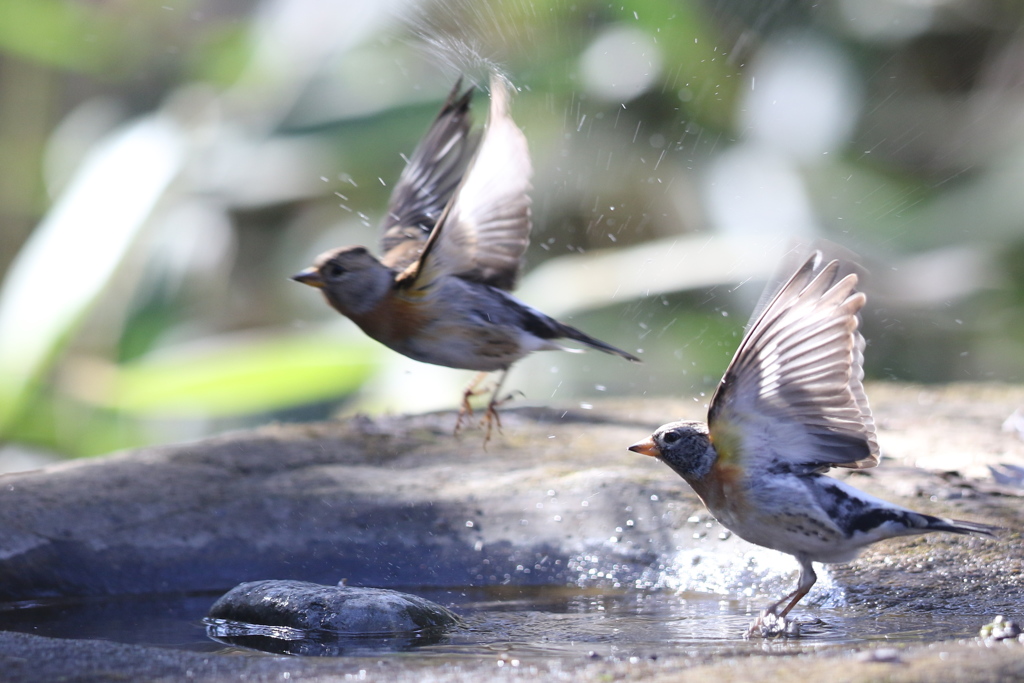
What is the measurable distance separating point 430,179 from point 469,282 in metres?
0.58

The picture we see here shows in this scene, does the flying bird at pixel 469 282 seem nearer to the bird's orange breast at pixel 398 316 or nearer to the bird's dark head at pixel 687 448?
the bird's orange breast at pixel 398 316

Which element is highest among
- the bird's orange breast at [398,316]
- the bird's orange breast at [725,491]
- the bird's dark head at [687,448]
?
the bird's orange breast at [398,316]

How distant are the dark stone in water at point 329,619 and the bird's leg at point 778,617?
28.0 inches

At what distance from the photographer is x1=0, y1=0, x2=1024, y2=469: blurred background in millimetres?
6227

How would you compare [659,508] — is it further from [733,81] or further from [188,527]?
[733,81]

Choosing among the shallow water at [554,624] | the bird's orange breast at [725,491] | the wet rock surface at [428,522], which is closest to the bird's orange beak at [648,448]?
the bird's orange breast at [725,491]

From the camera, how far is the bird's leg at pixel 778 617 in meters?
2.55

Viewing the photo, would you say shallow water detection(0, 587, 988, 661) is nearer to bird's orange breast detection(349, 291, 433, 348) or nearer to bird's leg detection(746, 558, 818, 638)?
bird's leg detection(746, 558, 818, 638)

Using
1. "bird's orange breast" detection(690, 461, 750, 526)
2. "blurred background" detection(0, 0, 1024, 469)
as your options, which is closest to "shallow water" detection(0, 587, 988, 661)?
"bird's orange breast" detection(690, 461, 750, 526)

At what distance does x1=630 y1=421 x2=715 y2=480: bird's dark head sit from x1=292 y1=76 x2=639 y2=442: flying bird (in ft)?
1.56

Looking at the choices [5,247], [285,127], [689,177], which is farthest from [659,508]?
[5,247]

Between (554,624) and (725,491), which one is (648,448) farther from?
(554,624)

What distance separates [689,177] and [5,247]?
18.0 ft

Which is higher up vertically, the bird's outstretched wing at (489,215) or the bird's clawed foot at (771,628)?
the bird's outstretched wing at (489,215)
